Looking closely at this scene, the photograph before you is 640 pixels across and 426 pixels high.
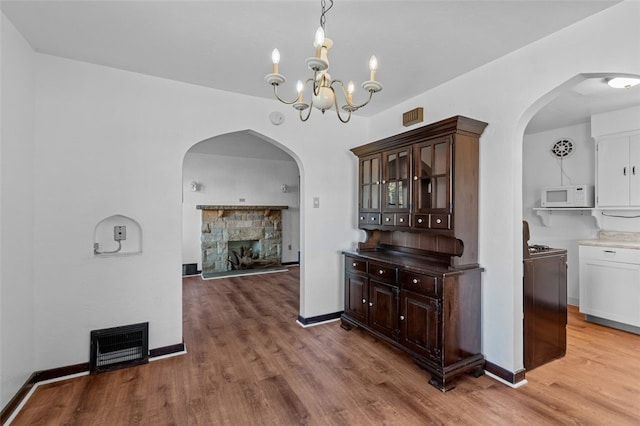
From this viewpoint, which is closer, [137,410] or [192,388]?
[137,410]

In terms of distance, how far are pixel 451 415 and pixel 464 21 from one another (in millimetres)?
2737

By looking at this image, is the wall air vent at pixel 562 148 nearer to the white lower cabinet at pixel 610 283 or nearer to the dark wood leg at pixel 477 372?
the white lower cabinet at pixel 610 283

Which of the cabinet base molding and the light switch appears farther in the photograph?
the light switch

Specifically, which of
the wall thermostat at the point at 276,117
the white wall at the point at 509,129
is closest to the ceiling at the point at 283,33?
the white wall at the point at 509,129

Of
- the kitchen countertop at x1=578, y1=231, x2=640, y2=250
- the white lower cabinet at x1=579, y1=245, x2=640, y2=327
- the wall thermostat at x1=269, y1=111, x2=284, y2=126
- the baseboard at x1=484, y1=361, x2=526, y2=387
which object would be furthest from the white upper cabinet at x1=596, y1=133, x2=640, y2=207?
the wall thermostat at x1=269, y1=111, x2=284, y2=126

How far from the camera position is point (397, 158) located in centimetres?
327

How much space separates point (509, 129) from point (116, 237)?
12.0ft

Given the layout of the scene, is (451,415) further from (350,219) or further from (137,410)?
(350,219)

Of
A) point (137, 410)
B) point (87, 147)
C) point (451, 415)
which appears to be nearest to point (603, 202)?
point (451, 415)

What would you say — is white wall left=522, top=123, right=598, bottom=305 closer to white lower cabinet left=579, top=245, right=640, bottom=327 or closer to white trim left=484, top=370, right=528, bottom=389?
white lower cabinet left=579, top=245, right=640, bottom=327

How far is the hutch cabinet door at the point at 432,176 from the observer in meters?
2.69

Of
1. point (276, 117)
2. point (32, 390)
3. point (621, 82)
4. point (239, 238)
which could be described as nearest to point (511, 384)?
point (621, 82)

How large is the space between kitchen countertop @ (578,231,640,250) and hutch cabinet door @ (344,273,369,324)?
9.70 feet

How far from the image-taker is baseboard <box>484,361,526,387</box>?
250 cm
